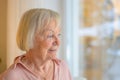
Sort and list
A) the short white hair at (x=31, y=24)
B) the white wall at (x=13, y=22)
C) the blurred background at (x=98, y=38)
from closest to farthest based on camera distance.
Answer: the short white hair at (x=31, y=24) < the white wall at (x=13, y=22) < the blurred background at (x=98, y=38)

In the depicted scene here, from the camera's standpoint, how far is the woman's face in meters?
1.36

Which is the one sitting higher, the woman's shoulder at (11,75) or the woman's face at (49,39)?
the woman's face at (49,39)

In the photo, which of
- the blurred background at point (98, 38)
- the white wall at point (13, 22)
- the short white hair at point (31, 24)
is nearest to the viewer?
the short white hair at point (31, 24)

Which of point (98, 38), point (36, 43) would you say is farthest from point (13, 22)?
point (98, 38)

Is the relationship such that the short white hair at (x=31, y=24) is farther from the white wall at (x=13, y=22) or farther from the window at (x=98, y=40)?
the window at (x=98, y=40)

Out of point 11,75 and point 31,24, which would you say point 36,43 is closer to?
point 31,24

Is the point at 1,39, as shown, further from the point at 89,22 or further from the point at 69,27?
the point at 89,22

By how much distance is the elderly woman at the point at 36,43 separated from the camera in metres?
1.34

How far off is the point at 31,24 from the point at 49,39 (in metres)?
0.13

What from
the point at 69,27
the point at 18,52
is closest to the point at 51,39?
the point at 18,52

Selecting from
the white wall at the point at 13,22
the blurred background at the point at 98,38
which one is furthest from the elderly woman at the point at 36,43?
the blurred background at the point at 98,38

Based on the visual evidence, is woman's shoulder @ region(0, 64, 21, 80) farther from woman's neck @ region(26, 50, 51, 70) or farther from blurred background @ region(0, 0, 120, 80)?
blurred background @ region(0, 0, 120, 80)

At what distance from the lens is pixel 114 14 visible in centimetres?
304

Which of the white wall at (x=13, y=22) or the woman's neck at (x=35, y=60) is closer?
the woman's neck at (x=35, y=60)
